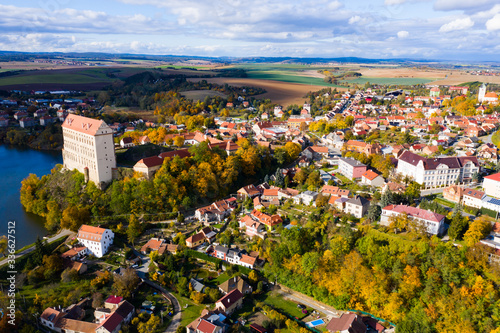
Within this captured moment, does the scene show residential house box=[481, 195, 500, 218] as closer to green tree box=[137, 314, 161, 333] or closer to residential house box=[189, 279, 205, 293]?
residential house box=[189, 279, 205, 293]

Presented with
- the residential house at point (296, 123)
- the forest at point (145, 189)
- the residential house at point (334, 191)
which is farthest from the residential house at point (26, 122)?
the residential house at point (334, 191)


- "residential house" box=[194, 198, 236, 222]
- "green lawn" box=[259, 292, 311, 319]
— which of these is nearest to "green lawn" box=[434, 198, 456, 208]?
"green lawn" box=[259, 292, 311, 319]

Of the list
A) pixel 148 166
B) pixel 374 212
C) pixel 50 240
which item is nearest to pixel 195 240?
pixel 148 166

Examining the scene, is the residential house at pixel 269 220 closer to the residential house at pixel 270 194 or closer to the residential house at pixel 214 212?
the residential house at pixel 214 212

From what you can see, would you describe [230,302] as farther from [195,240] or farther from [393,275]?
[393,275]

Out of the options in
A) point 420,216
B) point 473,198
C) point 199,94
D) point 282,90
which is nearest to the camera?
point 420,216

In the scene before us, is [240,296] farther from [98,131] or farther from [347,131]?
[347,131]
